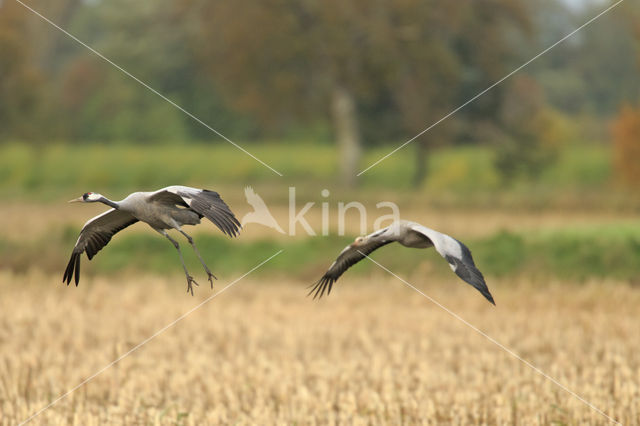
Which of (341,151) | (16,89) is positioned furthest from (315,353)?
(16,89)

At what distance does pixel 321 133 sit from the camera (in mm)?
50438

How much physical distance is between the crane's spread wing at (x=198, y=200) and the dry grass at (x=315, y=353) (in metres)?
5.61

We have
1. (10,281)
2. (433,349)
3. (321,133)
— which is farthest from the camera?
(321,133)

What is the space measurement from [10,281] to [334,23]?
769 inches

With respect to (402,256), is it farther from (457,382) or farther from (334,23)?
(334,23)

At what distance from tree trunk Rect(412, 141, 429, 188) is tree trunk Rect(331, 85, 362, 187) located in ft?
15.6

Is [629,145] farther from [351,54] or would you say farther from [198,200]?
[198,200]

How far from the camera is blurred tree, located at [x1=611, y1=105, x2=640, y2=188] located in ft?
118

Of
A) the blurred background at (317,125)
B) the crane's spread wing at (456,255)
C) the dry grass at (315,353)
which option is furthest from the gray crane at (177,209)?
Answer: the blurred background at (317,125)

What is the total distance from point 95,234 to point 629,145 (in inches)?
1379

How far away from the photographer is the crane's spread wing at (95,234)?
4.38 metres

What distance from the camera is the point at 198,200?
12.8ft

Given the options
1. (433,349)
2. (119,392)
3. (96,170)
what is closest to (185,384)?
(119,392)

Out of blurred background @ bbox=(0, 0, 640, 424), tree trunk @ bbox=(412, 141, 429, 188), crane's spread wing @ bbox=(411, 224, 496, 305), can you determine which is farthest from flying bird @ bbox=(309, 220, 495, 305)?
tree trunk @ bbox=(412, 141, 429, 188)
